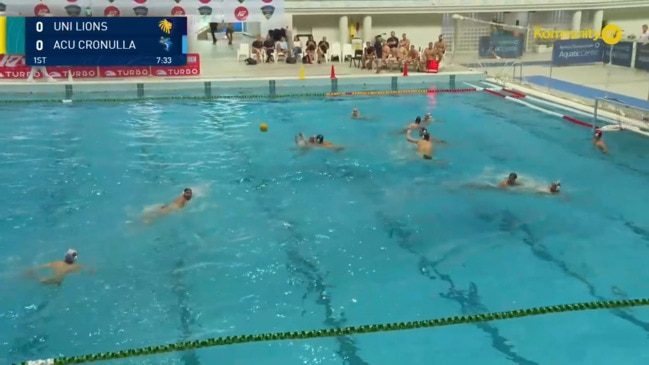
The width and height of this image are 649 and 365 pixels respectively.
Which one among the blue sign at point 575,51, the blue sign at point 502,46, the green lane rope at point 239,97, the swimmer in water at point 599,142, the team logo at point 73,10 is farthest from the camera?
the blue sign at point 502,46

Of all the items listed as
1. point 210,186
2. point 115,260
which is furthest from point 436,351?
point 210,186

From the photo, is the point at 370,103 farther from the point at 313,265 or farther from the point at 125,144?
the point at 313,265

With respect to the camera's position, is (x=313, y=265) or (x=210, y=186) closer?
(x=313, y=265)

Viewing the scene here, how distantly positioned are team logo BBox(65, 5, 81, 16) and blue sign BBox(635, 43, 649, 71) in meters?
13.3

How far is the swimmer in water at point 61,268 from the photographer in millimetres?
6086

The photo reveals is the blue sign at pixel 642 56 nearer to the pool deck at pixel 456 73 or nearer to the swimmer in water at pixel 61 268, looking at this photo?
the pool deck at pixel 456 73

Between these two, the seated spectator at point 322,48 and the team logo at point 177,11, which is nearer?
the team logo at point 177,11

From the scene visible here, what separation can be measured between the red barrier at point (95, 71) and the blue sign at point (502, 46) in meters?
7.79

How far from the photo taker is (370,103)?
46.7ft

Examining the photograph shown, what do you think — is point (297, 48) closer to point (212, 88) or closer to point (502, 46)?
point (212, 88)

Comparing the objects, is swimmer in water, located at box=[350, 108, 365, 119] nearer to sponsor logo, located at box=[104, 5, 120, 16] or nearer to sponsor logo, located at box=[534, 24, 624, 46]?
sponsor logo, located at box=[534, 24, 624, 46]

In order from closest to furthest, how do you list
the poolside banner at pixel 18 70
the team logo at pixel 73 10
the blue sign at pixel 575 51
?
the poolside banner at pixel 18 70, the blue sign at pixel 575 51, the team logo at pixel 73 10

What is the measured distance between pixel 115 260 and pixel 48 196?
2.42 m

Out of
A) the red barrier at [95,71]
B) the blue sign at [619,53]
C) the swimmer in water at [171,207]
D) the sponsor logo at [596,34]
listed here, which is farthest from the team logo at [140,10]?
the blue sign at [619,53]
